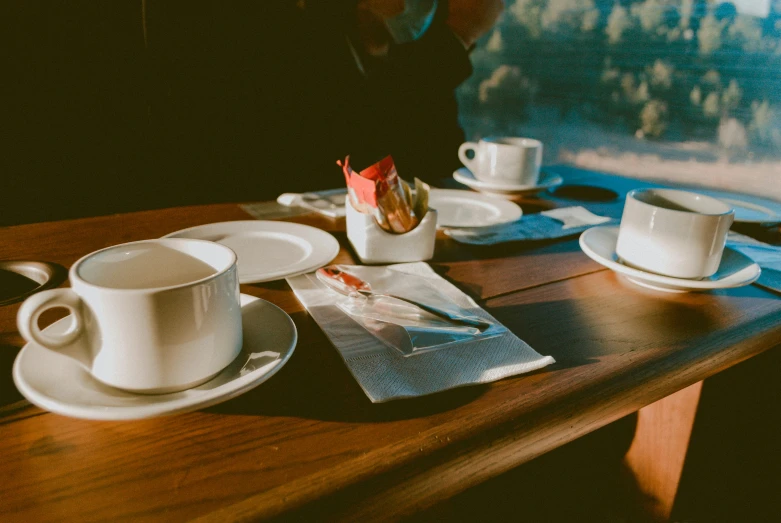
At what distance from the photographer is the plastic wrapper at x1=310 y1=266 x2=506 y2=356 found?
0.46 m

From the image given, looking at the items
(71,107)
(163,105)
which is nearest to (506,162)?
(163,105)

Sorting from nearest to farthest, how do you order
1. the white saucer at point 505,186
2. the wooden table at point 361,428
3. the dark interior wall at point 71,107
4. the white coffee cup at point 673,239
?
1. the wooden table at point 361,428
2. the white coffee cup at point 673,239
3. the white saucer at point 505,186
4. the dark interior wall at point 71,107

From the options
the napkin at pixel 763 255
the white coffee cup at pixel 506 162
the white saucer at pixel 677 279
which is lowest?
the napkin at pixel 763 255

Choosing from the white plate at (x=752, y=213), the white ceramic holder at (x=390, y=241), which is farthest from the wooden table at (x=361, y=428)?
the white plate at (x=752, y=213)

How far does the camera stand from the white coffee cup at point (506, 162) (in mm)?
1031

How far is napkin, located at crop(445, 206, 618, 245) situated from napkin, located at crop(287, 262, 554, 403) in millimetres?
284

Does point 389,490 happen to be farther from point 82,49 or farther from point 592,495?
point 82,49

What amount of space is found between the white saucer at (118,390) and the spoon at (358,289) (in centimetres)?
14

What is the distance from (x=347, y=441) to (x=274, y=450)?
1.9 inches

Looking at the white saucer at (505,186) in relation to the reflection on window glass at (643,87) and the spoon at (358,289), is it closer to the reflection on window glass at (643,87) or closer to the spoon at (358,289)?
the spoon at (358,289)

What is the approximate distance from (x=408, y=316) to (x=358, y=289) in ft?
0.26

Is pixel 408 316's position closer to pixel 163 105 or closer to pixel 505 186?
pixel 505 186

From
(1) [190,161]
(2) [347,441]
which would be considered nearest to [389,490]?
(2) [347,441]

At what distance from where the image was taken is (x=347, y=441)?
0.34m
